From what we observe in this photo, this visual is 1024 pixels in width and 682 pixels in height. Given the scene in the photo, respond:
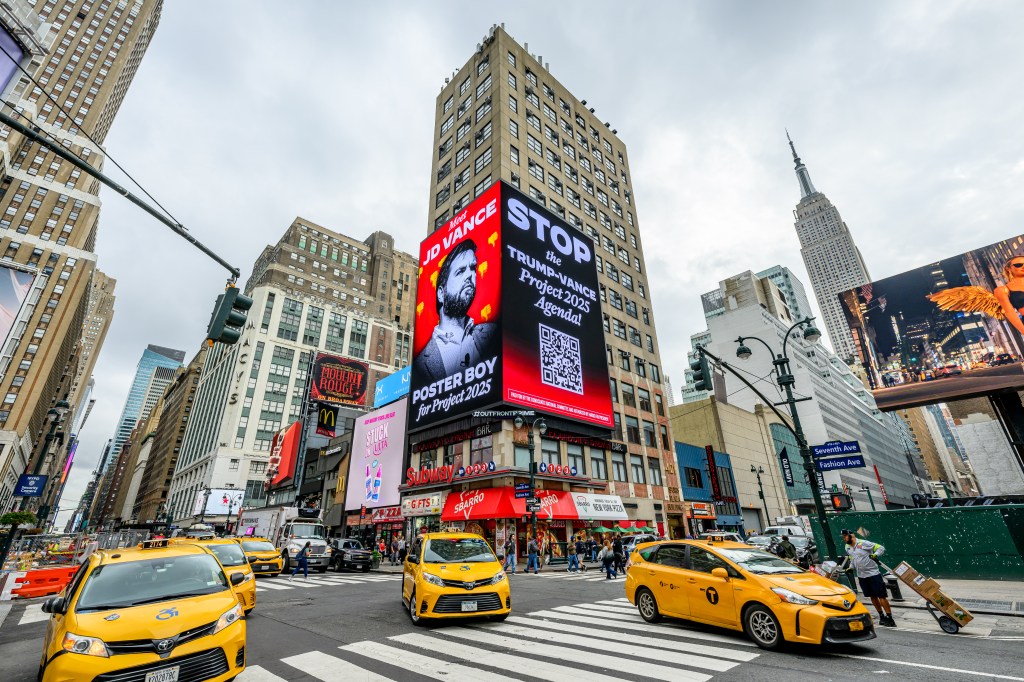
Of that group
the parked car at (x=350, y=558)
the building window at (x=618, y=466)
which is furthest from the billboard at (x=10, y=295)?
the building window at (x=618, y=466)

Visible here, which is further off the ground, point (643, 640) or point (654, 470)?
point (654, 470)

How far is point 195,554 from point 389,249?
126 m

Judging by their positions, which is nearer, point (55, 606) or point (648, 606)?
point (55, 606)

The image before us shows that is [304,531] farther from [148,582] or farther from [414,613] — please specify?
[148,582]

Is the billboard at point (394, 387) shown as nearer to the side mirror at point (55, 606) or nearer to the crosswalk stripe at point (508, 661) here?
the crosswalk stripe at point (508, 661)

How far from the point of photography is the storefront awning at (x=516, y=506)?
28.6 metres

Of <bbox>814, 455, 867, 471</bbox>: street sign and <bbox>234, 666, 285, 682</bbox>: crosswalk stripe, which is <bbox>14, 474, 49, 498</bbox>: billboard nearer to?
<bbox>234, 666, 285, 682</bbox>: crosswalk stripe

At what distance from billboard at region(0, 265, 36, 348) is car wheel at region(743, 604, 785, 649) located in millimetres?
41200

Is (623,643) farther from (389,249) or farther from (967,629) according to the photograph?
(389,249)

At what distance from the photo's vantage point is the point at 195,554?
269 inches

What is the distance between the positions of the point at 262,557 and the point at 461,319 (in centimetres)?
2006

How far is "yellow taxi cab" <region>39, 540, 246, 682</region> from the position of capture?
4613mm

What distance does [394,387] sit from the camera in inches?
1889

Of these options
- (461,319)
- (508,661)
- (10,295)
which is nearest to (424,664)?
(508,661)
